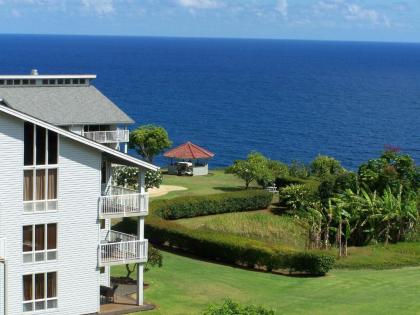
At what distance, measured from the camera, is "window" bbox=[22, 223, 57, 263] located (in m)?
33.2

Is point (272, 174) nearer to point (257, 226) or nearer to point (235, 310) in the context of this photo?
point (257, 226)

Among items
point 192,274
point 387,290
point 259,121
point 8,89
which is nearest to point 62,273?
point 192,274

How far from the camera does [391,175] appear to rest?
190 ft

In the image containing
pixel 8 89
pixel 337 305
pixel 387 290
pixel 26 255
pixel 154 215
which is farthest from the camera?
pixel 154 215

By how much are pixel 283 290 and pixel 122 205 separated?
8.65m

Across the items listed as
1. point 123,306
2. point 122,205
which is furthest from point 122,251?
point 123,306

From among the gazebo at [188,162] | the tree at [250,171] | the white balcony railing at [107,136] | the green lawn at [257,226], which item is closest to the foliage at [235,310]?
the green lawn at [257,226]

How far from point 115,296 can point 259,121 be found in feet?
433

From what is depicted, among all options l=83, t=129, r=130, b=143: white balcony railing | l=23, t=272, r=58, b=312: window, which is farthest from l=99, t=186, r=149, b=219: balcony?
l=83, t=129, r=130, b=143: white balcony railing

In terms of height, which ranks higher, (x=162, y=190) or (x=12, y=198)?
(x=12, y=198)

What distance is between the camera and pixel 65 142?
33.8 m

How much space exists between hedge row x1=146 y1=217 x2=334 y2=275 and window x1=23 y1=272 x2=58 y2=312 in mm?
12592

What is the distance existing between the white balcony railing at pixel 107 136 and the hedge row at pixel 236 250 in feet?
17.5

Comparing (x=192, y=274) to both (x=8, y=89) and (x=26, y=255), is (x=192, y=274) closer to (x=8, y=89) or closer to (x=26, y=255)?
(x=26, y=255)
